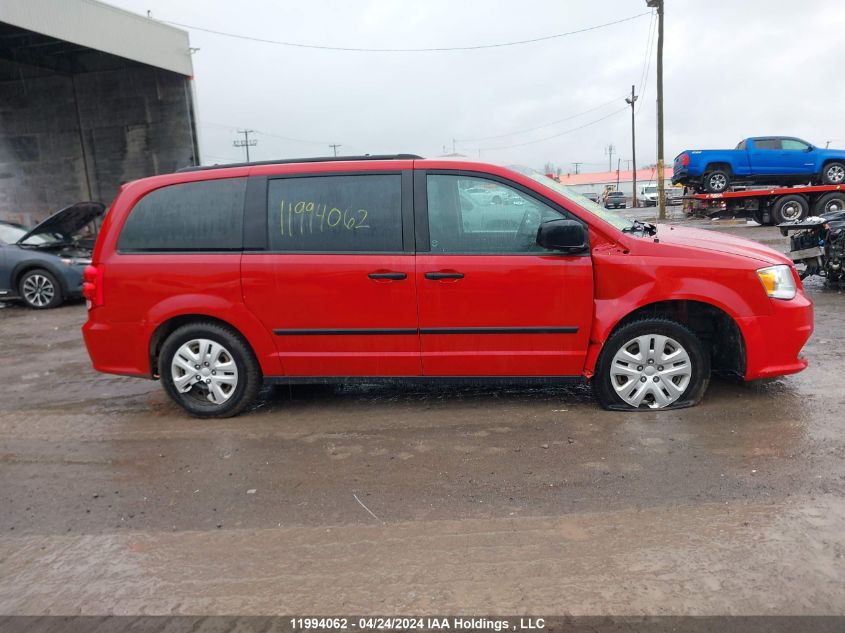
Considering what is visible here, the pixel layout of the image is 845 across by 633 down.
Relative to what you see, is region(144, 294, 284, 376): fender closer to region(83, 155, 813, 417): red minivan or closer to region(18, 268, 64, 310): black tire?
region(83, 155, 813, 417): red minivan

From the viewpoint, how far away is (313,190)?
443 cm

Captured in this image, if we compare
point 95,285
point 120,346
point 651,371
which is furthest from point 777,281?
point 95,285

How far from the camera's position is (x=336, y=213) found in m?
4.38

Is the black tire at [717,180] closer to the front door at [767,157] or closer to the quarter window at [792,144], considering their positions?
the front door at [767,157]

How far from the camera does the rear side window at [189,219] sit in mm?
4496

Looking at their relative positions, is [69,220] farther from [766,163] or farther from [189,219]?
[766,163]

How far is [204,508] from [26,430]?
2.27 m

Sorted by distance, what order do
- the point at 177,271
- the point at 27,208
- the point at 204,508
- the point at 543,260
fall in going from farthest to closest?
the point at 27,208, the point at 177,271, the point at 543,260, the point at 204,508

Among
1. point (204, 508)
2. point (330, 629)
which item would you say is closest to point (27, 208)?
point (204, 508)

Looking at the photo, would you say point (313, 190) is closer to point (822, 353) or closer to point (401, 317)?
point (401, 317)

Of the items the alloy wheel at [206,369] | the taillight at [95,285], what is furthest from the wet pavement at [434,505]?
the taillight at [95,285]

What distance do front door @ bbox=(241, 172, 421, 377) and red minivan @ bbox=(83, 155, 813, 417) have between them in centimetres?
1

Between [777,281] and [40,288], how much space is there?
421 inches

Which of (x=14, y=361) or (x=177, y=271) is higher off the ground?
(x=177, y=271)
